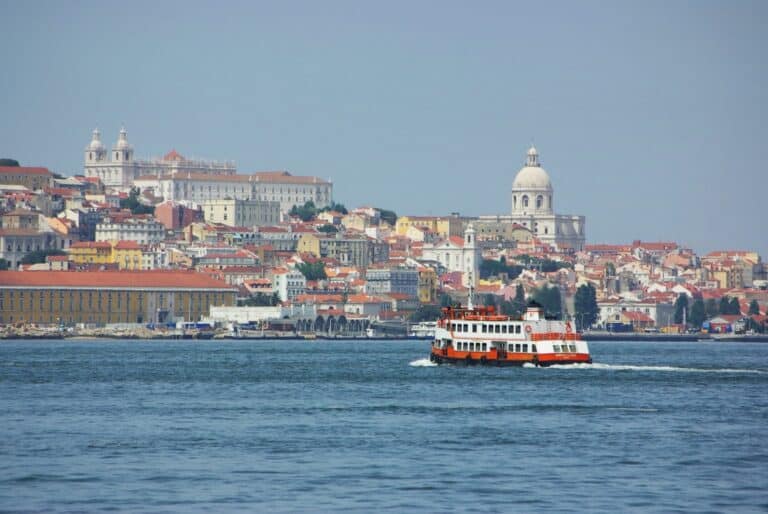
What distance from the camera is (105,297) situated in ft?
374

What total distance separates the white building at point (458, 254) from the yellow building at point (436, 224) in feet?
44.8

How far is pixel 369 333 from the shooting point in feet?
380

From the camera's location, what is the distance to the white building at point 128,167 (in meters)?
179

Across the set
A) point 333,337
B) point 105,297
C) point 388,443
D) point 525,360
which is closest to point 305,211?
point 105,297

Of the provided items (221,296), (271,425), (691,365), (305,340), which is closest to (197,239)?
(221,296)

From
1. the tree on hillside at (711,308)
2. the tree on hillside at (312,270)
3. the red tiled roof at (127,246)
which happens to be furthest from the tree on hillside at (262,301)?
the tree on hillside at (711,308)

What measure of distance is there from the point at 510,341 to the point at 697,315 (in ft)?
260

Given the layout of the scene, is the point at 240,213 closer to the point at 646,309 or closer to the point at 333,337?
the point at 646,309

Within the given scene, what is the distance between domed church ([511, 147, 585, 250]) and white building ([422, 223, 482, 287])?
28085 mm

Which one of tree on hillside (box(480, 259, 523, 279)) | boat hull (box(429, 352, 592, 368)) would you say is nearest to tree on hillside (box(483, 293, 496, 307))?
tree on hillside (box(480, 259, 523, 279))

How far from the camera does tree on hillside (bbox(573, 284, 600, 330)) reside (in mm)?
127938

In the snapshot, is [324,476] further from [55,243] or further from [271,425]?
[55,243]

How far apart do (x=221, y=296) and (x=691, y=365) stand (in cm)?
5829

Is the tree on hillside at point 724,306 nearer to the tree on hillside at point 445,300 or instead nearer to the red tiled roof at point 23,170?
the tree on hillside at point 445,300
